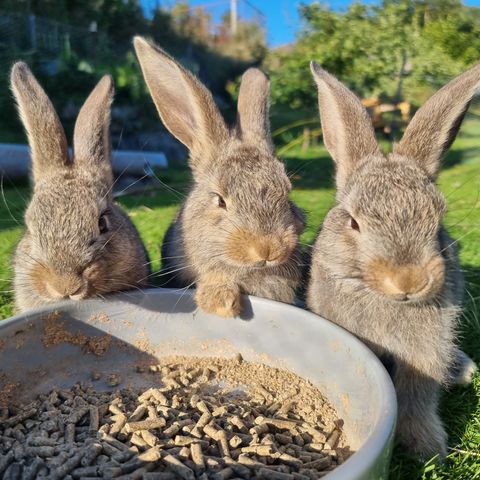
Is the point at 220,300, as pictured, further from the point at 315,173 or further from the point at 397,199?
the point at 315,173

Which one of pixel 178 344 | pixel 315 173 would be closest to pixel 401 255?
pixel 178 344

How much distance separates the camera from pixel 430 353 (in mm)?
2967

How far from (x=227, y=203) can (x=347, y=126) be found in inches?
30.7

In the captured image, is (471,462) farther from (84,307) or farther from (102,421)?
(84,307)

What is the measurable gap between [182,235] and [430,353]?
5.22 feet

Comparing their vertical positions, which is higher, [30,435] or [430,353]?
[430,353]

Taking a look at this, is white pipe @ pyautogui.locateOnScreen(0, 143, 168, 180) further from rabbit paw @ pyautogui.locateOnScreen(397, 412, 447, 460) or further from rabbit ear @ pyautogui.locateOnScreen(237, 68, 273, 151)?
rabbit paw @ pyautogui.locateOnScreen(397, 412, 447, 460)

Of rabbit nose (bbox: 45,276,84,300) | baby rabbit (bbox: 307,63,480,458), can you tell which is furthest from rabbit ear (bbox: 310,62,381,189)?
rabbit nose (bbox: 45,276,84,300)

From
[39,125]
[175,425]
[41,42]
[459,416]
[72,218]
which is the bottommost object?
[459,416]

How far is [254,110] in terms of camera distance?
3994 millimetres

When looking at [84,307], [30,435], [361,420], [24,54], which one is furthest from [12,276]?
[24,54]

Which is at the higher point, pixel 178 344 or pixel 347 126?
pixel 347 126

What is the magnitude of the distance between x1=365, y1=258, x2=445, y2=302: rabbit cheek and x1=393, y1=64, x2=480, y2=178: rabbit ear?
759 millimetres

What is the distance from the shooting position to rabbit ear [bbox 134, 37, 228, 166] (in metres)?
3.74
